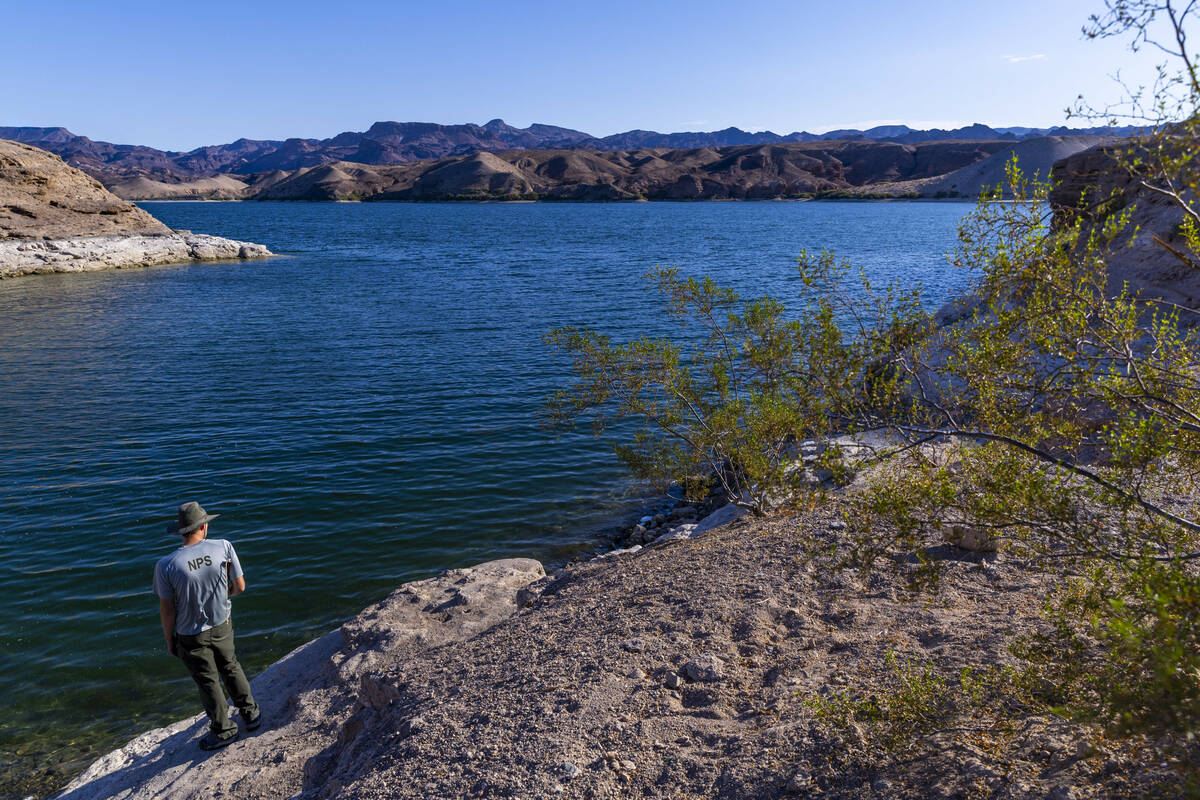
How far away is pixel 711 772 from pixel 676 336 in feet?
82.7

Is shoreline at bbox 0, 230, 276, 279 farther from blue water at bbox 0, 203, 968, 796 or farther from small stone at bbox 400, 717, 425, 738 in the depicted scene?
small stone at bbox 400, 717, 425, 738

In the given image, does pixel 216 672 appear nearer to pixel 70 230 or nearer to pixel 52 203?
pixel 70 230

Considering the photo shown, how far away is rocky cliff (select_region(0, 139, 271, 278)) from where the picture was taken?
56.0m

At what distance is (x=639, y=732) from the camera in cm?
559

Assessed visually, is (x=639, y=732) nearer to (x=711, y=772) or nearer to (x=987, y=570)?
(x=711, y=772)

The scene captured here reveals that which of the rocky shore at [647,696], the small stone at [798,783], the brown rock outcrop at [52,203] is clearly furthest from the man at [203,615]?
the brown rock outcrop at [52,203]

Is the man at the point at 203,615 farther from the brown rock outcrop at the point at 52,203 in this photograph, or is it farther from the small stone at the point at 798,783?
the brown rock outcrop at the point at 52,203

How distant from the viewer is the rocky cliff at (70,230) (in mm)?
55969

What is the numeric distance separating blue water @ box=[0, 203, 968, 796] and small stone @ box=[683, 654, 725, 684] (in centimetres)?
390

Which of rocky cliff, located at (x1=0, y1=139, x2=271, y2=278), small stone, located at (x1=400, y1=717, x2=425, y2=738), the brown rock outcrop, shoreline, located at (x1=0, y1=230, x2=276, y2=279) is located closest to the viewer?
small stone, located at (x1=400, y1=717, x2=425, y2=738)

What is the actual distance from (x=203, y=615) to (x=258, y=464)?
37.0 feet

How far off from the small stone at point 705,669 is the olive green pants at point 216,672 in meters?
4.89

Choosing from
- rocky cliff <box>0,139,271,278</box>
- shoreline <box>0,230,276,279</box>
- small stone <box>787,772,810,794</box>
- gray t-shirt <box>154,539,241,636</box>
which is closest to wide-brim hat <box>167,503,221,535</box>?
gray t-shirt <box>154,539,241,636</box>

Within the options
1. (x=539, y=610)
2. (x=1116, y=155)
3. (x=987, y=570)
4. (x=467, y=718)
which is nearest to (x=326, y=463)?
(x=539, y=610)
